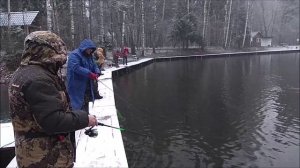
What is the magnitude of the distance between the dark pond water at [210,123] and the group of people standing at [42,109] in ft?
18.5

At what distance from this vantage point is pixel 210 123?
448 inches

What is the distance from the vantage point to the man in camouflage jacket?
228cm

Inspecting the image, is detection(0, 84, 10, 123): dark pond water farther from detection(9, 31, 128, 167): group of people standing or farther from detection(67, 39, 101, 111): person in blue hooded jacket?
detection(9, 31, 128, 167): group of people standing

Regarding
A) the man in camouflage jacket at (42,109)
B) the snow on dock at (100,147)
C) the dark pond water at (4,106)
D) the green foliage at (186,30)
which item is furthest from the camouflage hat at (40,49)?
the green foliage at (186,30)

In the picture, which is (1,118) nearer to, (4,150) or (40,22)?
(4,150)

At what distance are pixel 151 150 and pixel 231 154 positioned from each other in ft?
6.66

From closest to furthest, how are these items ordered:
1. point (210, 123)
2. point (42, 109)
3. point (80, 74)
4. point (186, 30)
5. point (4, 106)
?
point (42, 109) < point (80, 74) < point (210, 123) < point (4, 106) < point (186, 30)

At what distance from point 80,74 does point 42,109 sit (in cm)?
334

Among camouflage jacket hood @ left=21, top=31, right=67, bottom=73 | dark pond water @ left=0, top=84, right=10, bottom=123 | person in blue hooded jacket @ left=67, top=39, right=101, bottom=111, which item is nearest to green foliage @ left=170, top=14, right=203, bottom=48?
dark pond water @ left=0, top=84, right=10, bottom=123

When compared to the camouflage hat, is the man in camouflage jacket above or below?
below

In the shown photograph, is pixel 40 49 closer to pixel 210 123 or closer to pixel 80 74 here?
pixel 80 74

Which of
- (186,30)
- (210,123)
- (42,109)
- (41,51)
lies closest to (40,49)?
(41,51)

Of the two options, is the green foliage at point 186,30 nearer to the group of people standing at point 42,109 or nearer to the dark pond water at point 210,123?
the dark pond water at point 210,123

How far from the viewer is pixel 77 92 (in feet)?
18.5
